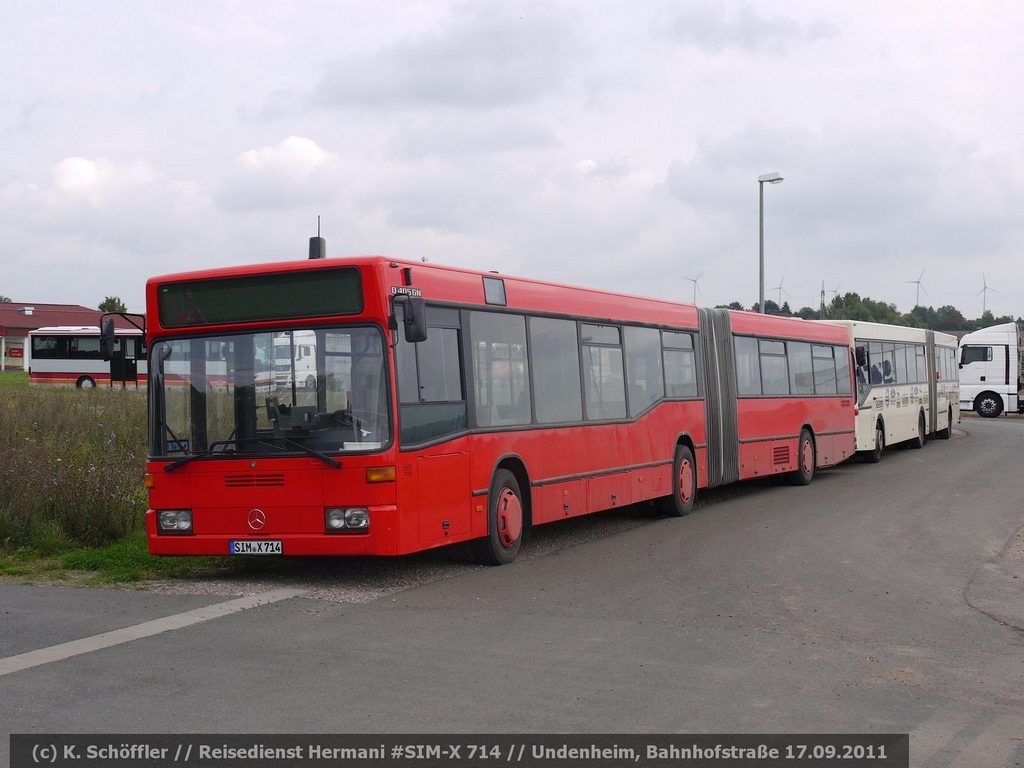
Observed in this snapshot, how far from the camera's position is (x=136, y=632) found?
8594 millimetres

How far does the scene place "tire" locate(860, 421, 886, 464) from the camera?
1049 inches

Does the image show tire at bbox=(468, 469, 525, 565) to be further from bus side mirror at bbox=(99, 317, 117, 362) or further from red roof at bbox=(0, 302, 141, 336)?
red roof at bbox=(0, 302, 141, 336)

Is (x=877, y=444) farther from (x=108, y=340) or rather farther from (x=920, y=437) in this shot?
(x=108, y=340)

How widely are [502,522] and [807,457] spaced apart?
37.5 ft

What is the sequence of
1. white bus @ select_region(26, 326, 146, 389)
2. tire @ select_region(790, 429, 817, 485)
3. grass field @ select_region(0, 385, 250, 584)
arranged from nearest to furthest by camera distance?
1. grass field @ select_region(0, 385, 250, 584)
2. tire @ select_region(790, 429, 817, 485)
3. white bus @ select_region(26, 326, 146, 389)

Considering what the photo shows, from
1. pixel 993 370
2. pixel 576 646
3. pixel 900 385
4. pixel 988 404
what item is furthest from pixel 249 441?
pixel 988 404

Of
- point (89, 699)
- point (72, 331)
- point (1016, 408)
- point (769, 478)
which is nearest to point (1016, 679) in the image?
point (89, 699)

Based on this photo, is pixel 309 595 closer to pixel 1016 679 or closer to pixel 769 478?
pixel 1016 679

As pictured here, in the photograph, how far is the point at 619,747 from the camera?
565 cm

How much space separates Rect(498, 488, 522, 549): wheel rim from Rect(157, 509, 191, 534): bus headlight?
304 centimetres

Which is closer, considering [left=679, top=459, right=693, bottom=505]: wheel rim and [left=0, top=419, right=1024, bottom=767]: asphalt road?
[left=0, top=419, right=1024, bottom=767]: asphalt road

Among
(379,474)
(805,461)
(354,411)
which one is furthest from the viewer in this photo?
(805,461)

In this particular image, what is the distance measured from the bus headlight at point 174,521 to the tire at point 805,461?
13.4m

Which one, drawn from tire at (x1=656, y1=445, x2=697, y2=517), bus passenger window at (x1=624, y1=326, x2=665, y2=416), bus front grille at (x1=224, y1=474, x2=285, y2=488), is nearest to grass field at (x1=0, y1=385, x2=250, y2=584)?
bus front grille at (x1=224, y1=474, x2=285, y2=488)
